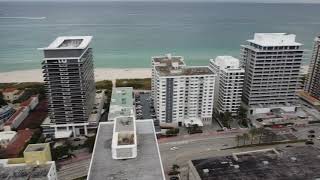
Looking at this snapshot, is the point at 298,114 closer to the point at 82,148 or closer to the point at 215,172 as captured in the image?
the point at 215,172

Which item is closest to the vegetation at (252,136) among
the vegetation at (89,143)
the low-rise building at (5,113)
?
the vegetation at (89,143)

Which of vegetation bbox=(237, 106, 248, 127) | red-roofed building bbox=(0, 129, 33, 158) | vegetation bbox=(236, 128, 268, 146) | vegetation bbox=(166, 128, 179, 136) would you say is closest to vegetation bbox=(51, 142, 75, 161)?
red-roofed building bbox=(0, 129, 33, 158)

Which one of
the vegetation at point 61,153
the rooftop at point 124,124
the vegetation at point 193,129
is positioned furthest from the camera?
the vegetation at point 193,129

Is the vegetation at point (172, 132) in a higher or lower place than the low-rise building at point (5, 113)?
lower

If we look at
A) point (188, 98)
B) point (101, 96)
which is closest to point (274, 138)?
point (188, 98)

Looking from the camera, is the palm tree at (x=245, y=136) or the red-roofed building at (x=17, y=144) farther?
the palm tree at (x=245, y=136)

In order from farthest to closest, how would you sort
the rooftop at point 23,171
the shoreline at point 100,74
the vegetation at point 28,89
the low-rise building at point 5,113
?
the shoreline at point 100,74
the vegetation at point 28,89
the low-rise building at point 5,113
the rooftop at point 23,171

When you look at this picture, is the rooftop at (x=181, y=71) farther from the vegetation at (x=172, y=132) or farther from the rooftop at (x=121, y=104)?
the vegetation at (x=172, y=132)
